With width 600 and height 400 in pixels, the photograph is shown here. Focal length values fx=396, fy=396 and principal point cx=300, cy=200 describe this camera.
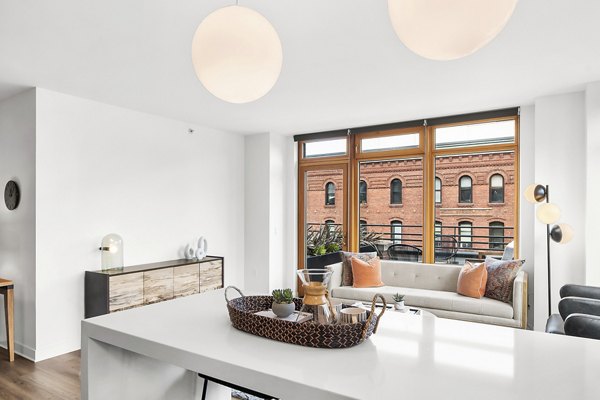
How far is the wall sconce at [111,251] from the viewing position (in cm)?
418

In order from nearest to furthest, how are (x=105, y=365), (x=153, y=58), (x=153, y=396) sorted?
(x=105, y=365) < (x=153, y=396) < (x=153, y=58)

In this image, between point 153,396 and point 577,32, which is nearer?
point 153,396

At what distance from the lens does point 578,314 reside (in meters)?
2.45

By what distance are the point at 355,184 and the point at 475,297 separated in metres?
2.34

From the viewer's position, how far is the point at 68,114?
157 inches

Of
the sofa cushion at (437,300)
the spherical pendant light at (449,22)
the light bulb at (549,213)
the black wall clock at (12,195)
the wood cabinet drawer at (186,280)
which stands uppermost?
the spherical pendant light at (449,22)

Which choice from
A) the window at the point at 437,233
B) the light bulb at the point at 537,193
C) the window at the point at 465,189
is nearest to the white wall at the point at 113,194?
the window at the point at 437,233

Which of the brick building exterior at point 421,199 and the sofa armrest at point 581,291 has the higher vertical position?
the brick building exterior at point 421,199

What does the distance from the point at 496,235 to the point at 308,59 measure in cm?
327

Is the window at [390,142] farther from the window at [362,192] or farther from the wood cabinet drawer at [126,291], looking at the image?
the wood cabinet drawer at [126,291]

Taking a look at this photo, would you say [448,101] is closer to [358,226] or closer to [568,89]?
[568,89]

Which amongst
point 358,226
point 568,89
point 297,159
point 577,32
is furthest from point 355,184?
point 577,32

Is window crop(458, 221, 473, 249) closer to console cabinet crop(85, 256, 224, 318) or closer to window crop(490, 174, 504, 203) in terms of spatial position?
window crop(490, 174, 504, 203)

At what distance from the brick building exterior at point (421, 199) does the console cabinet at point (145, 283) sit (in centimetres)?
195
